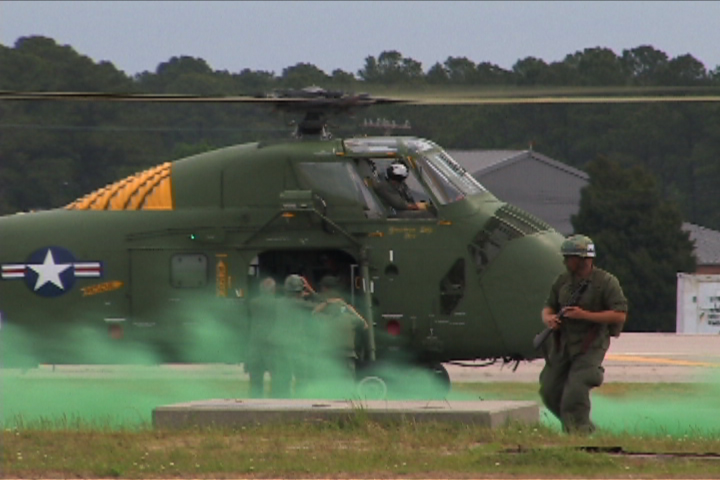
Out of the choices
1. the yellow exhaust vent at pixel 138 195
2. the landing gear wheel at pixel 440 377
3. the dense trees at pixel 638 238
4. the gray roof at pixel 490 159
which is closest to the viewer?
the yellow exhaust vent at pixel 138 195

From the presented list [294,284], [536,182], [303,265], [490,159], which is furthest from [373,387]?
[536,182]

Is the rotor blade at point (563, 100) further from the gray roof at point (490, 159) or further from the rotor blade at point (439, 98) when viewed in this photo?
the gray roof at point (490, 159)

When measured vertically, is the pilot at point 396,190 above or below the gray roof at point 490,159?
above

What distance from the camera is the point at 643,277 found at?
58.9 metres

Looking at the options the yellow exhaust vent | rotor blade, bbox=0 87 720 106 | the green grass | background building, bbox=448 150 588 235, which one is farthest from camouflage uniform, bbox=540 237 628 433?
background building, bbox=448 150 588 235

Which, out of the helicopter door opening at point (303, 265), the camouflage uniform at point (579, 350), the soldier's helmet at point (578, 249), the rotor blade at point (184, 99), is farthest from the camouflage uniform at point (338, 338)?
the soldier's helmet at point (578, 249)

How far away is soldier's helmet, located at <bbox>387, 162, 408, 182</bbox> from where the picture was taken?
19359mm

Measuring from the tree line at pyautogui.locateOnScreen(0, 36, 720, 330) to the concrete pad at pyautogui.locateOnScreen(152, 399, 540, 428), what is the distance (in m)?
33.2

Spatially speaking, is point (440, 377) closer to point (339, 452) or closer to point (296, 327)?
point (296, 327)

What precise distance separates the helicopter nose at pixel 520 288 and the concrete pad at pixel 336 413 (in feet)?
15.3

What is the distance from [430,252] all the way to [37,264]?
14.8 feet

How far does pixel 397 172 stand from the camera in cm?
1938

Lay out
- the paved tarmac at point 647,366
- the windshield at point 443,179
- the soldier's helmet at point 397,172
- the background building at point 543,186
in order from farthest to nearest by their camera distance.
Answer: the background building at point 543,186, the paved tarmac at point 647,366, the windshield at point 443,179, the soldier's helmet at point 397,172

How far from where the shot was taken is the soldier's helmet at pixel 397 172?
762 inches
